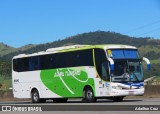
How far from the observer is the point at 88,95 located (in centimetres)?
2855

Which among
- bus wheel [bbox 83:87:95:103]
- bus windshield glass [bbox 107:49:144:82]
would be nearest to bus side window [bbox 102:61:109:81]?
bus windshield glass [bbox 107:49:144:82]

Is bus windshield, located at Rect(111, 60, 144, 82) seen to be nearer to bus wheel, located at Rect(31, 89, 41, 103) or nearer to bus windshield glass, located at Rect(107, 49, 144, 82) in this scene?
bus windshield glass, located at Rect(107, 49, 144, 82)

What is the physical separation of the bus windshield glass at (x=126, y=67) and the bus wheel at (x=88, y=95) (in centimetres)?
186

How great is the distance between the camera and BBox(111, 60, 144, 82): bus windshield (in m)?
27.3

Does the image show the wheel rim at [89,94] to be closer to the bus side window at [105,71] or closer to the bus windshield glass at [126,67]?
the bus side window at [105,71]

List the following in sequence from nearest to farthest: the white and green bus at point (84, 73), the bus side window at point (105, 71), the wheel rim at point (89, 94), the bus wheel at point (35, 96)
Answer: the bus side window at point (105, 71)
the white and green bus at point (84, 73)
the wheel rim at point (89, 94)
the bus wheel at point (35, 96)

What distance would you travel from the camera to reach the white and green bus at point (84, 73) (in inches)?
1076

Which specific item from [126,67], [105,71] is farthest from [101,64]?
[126,67]

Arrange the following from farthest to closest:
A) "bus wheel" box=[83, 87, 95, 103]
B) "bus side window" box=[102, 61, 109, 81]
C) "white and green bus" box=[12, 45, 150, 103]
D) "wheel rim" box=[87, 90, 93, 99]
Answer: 1. "wheel rim" box=[87, 90, 93, 99]
2. "bus wheel" box=[83, 87, 95, 103]
3. "white and green bus" box=[12, 45, 150, 103]
4. "bus side window" box=[102, 61, 109, 81]

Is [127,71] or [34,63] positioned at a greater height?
[34,63]

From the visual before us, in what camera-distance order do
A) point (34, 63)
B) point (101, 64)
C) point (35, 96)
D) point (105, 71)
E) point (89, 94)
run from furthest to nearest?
1. point (35, 96)
2. point (34, 63)
3. point (89, 94)
4. point (101, 64)
5. point (105, 71)

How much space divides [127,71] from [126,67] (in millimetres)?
235

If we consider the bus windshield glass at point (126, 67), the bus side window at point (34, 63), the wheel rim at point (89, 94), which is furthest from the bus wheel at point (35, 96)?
the bus windshield glass at point (126, 67)

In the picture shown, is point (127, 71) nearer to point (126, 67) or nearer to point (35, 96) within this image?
point (126, 67)
